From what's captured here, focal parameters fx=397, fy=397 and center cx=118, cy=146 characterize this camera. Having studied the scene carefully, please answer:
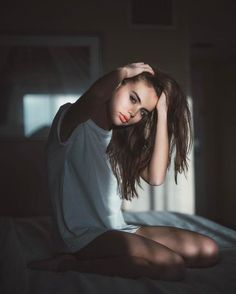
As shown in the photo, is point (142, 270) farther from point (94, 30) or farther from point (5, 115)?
point (94, 30)

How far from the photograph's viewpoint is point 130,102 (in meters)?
0.96

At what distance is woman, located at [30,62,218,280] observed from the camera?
32.7 inches

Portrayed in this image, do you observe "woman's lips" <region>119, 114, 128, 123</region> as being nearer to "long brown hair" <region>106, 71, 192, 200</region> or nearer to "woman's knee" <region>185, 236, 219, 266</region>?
"long brown hair" <region>106, 71, 192, 200</region>

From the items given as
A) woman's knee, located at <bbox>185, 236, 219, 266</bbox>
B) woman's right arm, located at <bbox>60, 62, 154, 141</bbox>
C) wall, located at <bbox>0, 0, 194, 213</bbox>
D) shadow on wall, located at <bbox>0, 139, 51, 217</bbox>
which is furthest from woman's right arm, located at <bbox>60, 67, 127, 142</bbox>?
wall, located at <bbox>0, 0, 194, 213</bbox>

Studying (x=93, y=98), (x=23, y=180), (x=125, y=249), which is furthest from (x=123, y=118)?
(x=23, y=180)

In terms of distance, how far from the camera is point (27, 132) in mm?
2135

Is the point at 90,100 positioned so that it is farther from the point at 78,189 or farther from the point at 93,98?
the point at 78,189

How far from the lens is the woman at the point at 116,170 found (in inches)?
32.7

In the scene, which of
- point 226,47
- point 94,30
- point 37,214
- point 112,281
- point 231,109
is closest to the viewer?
point 112,281

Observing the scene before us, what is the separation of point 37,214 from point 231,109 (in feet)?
6.91

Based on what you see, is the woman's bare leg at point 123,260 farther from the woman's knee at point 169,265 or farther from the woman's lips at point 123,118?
the woman's lips at point 123,118

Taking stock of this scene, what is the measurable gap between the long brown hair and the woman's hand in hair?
0.01m

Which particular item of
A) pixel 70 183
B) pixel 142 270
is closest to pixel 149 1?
pixel 70 183

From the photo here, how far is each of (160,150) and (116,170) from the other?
127 millimetres
